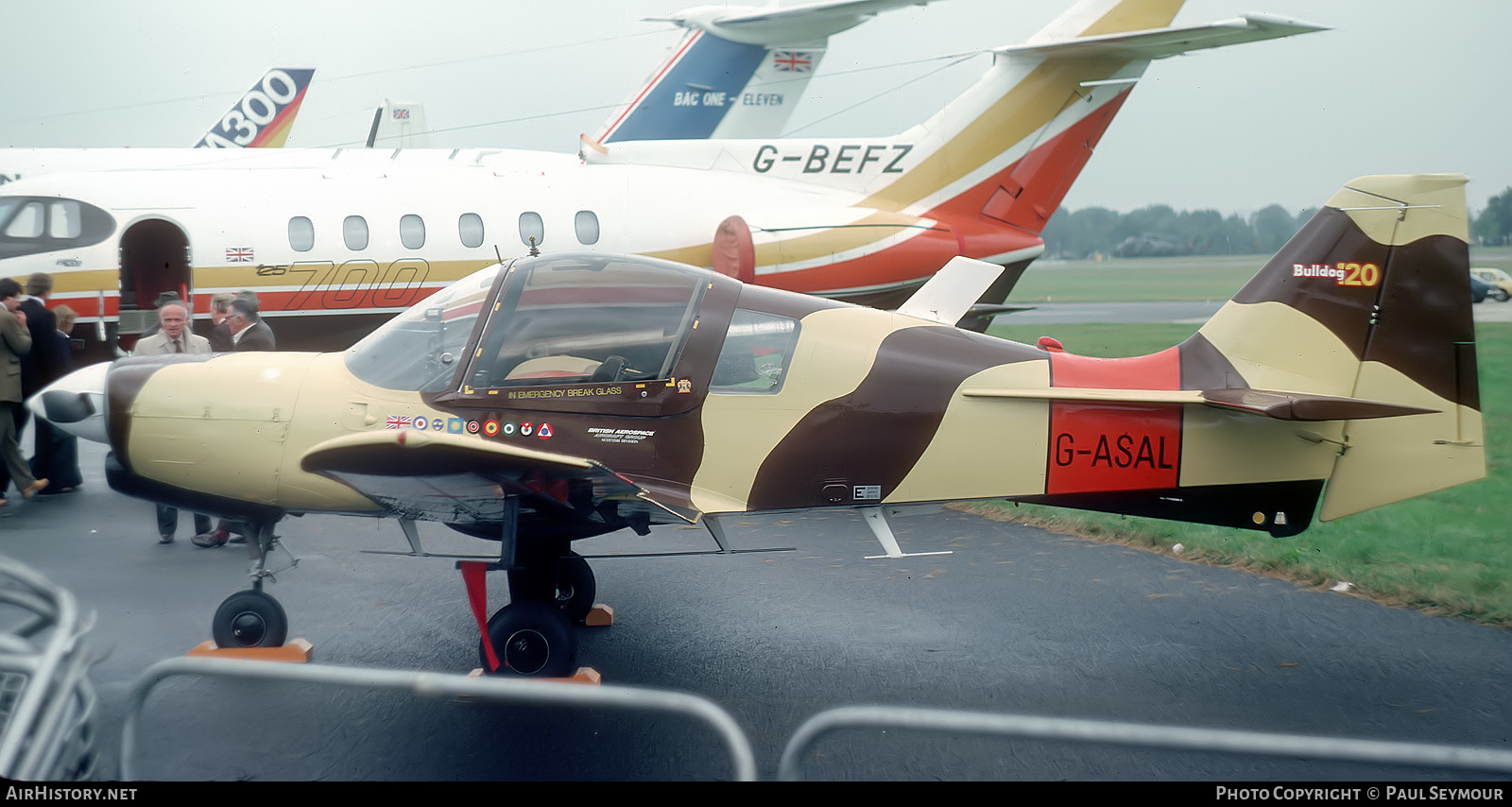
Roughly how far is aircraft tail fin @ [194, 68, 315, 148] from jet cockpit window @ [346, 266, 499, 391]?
2315 centimetres

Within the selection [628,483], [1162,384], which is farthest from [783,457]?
[1162,384]

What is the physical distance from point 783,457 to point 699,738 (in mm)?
1558

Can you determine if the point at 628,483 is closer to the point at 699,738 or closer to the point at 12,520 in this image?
the point at 699,738

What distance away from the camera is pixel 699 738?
4.61 metres

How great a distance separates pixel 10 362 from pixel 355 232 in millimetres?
4250

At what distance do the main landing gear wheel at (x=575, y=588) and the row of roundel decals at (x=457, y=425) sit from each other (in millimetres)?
1106

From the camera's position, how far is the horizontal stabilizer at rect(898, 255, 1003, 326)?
6.78 m

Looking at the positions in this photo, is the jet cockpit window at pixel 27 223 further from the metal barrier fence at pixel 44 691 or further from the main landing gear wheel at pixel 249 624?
the metal barrier fence at pixel 44 691

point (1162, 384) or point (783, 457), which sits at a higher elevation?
point (1162, 384)

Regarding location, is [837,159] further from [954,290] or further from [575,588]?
[575,588]

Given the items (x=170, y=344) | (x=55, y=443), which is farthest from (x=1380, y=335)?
(x=55, y=443)

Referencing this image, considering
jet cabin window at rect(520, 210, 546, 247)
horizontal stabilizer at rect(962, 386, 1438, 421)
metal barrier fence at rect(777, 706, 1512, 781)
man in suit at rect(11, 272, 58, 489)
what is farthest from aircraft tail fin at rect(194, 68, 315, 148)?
metal barrier fence at rect(777, 706, 1512, 781)

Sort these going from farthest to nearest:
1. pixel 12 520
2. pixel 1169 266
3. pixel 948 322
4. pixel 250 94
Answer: pixel 1169 266
pixel 250 94
pixel 12 520
pixel 948 322

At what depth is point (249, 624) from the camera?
549 cm
